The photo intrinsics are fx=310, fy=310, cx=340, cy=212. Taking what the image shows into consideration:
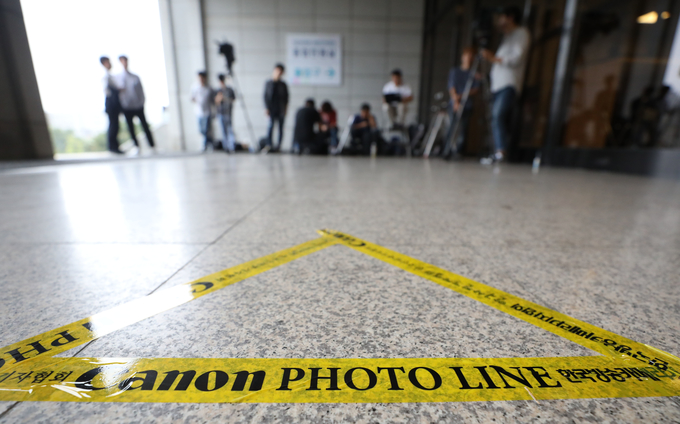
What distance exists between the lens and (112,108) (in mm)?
5809

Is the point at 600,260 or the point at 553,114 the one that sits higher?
the point at 553,114

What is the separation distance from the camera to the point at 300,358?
490mm

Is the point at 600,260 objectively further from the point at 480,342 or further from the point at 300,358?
the point at 300,358

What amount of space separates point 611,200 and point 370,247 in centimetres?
185

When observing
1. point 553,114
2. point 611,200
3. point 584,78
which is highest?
point 584,78

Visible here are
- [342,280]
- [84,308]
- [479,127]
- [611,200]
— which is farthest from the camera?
[479,127]

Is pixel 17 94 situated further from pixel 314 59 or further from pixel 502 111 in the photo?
pixel 502 111

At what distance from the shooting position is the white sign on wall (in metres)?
8.88

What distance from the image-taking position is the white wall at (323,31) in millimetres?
8773

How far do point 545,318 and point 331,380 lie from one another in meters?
0.45

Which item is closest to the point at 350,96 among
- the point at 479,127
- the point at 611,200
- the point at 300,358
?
the point at 479,127

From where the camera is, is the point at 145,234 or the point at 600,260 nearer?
the point at 600,260

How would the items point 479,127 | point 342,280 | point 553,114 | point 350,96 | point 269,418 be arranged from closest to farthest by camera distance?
point 269,418
point 342,280
point 553,114
point 479,127
point 350,96

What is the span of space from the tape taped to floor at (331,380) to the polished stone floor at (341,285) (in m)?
0.02
